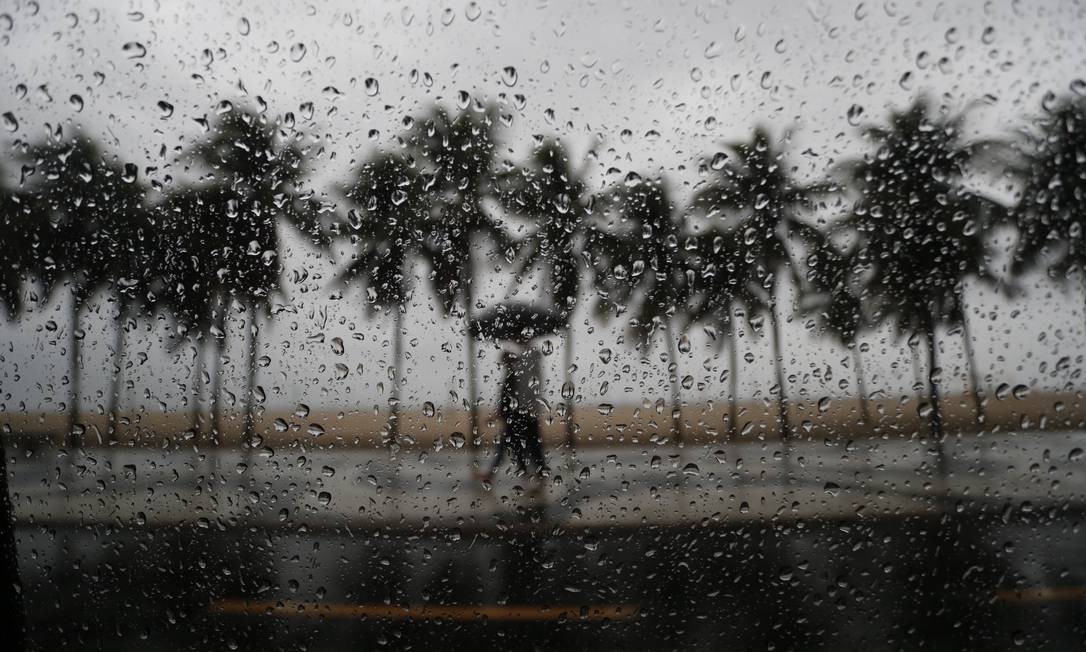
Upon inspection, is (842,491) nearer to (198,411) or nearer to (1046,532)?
(1046,532)

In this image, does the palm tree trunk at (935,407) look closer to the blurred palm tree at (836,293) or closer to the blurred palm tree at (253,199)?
the blurred palm tree at (836,293)

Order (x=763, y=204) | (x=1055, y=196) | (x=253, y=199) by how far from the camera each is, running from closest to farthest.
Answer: (x=1055, y=196)
(x=763, y=204)
(x=253, y=199)

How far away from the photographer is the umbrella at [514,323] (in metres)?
1.36

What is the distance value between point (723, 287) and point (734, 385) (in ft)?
0.72

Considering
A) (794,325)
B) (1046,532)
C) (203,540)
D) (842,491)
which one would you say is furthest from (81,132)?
(1046,532)

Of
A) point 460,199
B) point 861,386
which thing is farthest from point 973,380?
point 460,199

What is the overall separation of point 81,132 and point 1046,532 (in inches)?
93.2

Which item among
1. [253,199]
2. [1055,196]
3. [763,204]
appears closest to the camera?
[1055,196]

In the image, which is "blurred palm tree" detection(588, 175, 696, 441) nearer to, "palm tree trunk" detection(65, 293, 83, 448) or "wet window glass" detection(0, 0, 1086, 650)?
"wet window glass" detection(0, 0, 1086, 650)

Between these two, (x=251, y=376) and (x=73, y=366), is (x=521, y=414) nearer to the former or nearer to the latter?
(x=251, y=376)

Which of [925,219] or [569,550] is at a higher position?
[925,219]

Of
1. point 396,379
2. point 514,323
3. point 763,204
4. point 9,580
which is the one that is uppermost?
point 763,204

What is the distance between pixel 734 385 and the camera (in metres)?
1.30

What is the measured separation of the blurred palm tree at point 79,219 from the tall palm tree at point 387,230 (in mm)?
553
